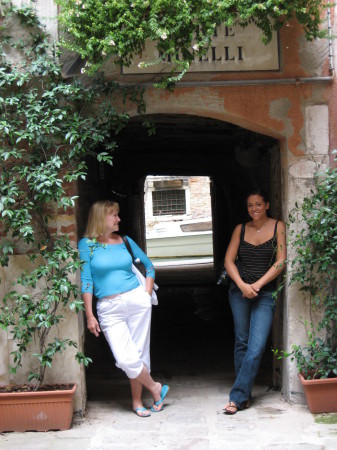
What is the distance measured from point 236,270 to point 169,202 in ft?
78.9

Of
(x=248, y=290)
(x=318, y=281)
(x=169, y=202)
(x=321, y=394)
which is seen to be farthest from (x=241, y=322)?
(x=169, y=202)

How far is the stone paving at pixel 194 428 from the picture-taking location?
4.20 m

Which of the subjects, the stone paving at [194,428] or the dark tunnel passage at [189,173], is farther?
the dark tunnel passage at [189,173]

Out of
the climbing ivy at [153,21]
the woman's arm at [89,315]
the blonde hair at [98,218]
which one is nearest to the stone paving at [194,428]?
the woman's arm at [89,315]

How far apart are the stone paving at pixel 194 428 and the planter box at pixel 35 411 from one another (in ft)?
0.22

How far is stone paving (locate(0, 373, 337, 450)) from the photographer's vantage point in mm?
4195

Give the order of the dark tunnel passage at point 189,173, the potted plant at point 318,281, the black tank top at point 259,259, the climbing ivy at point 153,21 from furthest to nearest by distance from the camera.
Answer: the dark tunnel passage at point 189,173 → the black tank top at point 259,259 → the potted plant at point 318,281 → the climbing ivy at point 153,21

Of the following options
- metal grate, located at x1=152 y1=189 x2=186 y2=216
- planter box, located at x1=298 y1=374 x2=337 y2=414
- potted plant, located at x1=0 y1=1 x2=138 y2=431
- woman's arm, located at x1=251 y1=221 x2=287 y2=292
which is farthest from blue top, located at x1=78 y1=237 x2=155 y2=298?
metal grate, located at x1=152 y1=189 x2=186 y2=216

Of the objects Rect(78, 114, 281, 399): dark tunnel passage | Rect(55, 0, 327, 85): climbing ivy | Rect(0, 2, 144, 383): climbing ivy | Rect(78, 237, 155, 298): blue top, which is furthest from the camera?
Rect(78, 114, 281, 399): dark tunnel passage

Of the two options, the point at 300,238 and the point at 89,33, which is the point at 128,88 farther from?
the point at 300,238

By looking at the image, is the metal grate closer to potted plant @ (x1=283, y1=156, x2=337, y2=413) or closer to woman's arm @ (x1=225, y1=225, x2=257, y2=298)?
woman's arm @ (x1=225, y1=225, x2=257, y2=298)

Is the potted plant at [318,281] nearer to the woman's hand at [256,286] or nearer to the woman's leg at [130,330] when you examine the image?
the woman's hand at [256,286]

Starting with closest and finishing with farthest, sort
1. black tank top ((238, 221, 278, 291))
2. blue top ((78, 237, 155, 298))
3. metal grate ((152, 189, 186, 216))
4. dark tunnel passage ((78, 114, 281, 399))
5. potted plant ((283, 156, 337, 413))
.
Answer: potted plant ((283, 156, 337, 413)), blue top ((78, 237, 155, 298)), black tank top ((238, 221, 278, 291)), dark tunnel passage ((78, 114, 281, 399)), metal grate ((152, 189, 186, 216))

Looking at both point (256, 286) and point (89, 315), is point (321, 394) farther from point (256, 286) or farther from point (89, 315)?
point (89, 315)
